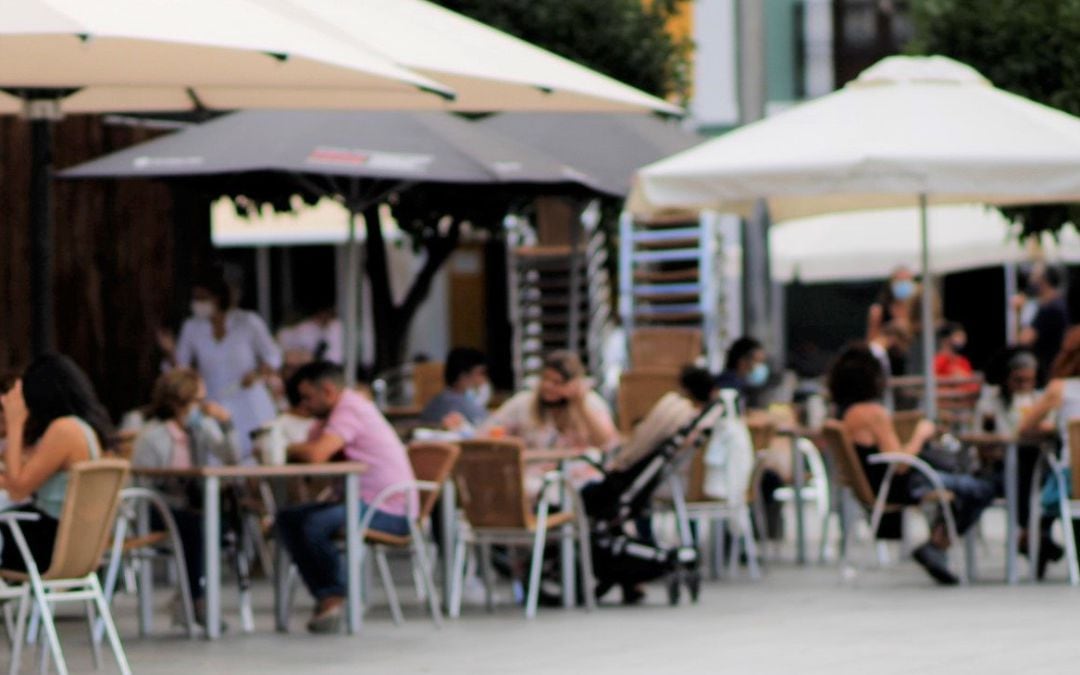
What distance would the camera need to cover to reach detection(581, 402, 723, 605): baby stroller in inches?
594

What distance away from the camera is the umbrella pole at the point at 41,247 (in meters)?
14.0

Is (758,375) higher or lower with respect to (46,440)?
higher

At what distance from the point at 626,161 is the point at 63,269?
383 cm

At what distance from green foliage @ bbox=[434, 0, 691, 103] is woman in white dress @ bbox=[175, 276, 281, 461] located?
5204 mm

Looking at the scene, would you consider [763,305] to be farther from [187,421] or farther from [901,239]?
[187,421]

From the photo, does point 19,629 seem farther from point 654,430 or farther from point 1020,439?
point 1020,439

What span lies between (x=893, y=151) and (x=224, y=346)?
477 cm

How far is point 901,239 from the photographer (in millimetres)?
23188

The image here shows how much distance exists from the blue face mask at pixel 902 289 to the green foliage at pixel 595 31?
2.55 meters

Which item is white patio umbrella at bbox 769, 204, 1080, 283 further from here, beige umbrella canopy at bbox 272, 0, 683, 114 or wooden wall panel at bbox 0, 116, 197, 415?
beige umbrella canopy at bbox 272, 0, 683, 114

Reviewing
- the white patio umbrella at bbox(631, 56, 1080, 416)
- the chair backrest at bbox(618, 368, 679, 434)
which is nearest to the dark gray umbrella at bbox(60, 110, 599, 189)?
the white patio umbrella at bbox(631, 56, 1080, 416)

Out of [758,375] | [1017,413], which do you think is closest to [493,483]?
[1017,413]

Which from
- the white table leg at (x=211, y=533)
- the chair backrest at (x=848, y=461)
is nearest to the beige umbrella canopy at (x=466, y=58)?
the white table leg at (x=211, y=533)

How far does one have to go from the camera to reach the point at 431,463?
573 inches
